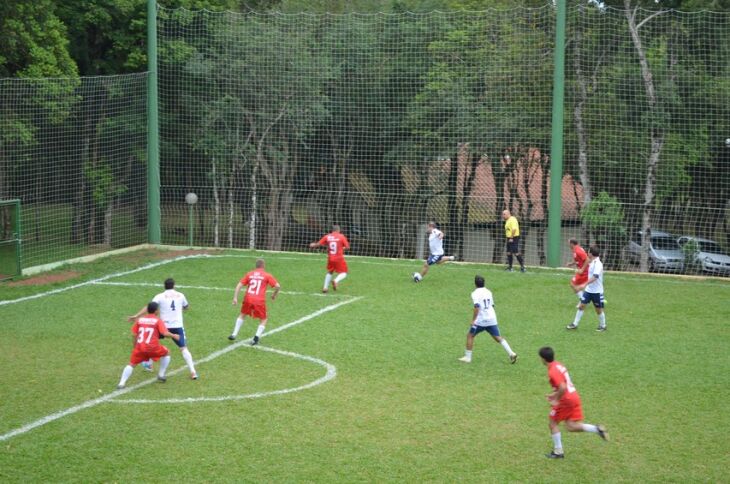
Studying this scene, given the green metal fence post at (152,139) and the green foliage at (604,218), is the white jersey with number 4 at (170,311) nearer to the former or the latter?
the green metal fence post at (152,139)

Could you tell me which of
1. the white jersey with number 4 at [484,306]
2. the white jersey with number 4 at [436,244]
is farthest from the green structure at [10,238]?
the white jersey with number 4 at [484,306]

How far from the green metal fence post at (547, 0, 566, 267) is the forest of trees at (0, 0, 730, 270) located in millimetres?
2315

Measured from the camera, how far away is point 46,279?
81.1 feet

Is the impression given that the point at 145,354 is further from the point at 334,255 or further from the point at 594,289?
the point at 594,289

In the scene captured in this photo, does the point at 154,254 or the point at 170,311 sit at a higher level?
the point at 170,311

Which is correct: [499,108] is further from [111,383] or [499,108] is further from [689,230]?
[111,383]

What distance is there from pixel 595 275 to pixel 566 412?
7.87m

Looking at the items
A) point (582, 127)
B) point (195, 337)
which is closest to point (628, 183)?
point (582, 127)

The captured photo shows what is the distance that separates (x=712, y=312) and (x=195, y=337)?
12.2 m

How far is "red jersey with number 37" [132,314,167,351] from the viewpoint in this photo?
14.8m

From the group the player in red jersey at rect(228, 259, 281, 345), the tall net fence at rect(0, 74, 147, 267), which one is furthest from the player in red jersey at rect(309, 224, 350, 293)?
the tall net fence at rect(0, 74, 147, 267)

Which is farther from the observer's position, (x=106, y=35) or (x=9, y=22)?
(x=106, y=35)

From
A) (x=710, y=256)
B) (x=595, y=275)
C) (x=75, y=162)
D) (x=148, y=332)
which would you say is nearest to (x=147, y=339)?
(x=148, y=332)

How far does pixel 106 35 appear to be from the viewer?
34.5 metres
